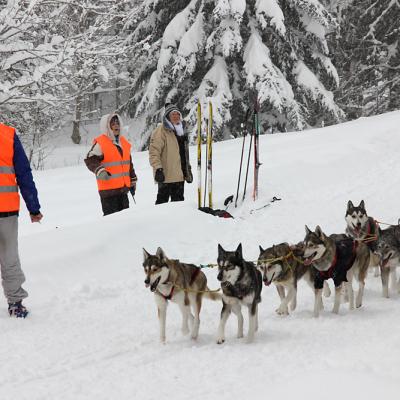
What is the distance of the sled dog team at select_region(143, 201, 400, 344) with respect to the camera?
4.54 meters

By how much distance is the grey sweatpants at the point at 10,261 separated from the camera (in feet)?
17.0

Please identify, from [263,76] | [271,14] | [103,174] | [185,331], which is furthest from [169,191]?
[271,14]

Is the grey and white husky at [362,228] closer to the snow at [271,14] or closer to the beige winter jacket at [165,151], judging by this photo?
the beige winter jacket at [165,151]

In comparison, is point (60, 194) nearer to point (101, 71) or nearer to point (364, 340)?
point (101, 71)

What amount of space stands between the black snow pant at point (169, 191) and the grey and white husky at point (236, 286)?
4126 mm

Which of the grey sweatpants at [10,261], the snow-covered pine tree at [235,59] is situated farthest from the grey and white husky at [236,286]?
the snow-covered pine tree at [235,59]

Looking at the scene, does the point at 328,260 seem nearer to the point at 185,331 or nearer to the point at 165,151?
the point at 185,331

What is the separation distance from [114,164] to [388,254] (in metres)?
3.74

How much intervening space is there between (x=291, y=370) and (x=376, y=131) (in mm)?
10775

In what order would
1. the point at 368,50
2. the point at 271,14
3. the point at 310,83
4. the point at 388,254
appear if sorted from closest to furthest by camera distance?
the point at 388,254 → the point at 271,14 → the point at 310,83 → the point at 368,50

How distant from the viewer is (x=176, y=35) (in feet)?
54.4

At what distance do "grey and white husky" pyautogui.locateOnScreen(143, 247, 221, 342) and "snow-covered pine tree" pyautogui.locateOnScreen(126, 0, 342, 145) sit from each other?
11361mm

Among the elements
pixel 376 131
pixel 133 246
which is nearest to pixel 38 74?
pixel 133 246

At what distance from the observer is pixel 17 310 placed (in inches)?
207
